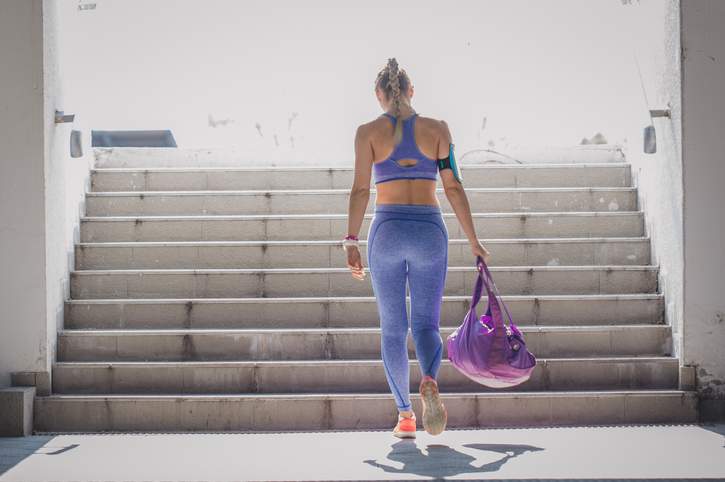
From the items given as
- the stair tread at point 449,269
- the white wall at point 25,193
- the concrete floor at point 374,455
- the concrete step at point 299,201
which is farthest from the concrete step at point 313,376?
the concrete step at point 299,201

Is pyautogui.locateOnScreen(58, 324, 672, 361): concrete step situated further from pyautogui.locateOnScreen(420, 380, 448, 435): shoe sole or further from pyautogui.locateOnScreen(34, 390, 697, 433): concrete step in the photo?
pyautogui.locateOnScreen(420, 380, 448, 435): shoe sole

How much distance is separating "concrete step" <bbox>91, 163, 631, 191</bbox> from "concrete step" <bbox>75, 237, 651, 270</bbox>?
1144 millimetres

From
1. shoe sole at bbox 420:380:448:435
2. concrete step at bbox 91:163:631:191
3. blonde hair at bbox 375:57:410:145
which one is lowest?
shoe sole at bbox 420:380:448:435

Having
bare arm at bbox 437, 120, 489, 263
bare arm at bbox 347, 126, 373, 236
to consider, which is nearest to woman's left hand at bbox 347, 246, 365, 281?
bare arm at bbox 347, 126, 373, 236

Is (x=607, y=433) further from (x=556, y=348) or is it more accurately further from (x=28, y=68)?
(x=28, y=68)

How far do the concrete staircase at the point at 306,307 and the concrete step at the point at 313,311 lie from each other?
11 mm

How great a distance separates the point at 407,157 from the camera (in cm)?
550

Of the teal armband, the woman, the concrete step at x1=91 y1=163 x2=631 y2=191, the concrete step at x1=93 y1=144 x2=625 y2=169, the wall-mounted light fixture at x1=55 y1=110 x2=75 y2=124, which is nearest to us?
the woman

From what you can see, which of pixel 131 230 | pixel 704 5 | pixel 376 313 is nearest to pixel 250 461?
pixel 376 313

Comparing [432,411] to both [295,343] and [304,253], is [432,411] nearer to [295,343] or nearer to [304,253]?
[295,343]

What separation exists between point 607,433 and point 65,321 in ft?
13.2

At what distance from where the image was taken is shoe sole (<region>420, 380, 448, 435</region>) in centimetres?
516

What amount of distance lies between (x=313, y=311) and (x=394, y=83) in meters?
2.33

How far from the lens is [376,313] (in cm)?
733
